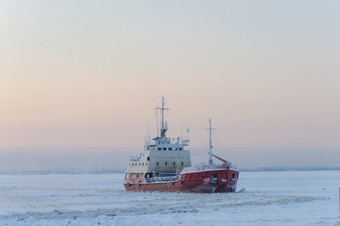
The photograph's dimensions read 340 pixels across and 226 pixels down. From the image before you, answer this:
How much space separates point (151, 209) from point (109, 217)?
5.49 meters

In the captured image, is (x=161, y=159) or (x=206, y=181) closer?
(x=206, y=181)

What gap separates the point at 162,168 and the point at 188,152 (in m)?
4.23

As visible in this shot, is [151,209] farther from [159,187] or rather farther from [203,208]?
[159,187]

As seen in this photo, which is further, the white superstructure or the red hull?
the white superstructure

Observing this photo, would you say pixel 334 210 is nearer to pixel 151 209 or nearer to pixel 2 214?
pixel 151 209

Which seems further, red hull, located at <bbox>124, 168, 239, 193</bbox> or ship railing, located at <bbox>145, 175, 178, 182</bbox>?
ship railing, located at <bbox>145, 175, 178, 182</bbox>

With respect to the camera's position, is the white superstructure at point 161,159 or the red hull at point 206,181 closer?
the red hull at point 206,181

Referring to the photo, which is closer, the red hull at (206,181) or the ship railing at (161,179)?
the red hull at (206,181)

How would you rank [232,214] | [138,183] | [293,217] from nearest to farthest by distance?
[293,217] → [232,214] → [138,183]

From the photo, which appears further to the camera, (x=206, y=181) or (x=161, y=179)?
(x=161, y=179)

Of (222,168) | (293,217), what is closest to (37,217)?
(293,217)

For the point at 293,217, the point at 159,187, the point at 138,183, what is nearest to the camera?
the point at 293,217

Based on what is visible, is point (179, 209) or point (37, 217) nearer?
point (37, 217)

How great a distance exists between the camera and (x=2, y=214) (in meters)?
34.7
